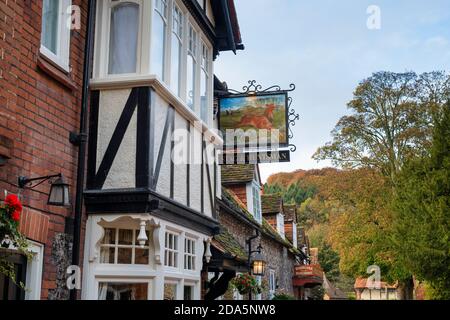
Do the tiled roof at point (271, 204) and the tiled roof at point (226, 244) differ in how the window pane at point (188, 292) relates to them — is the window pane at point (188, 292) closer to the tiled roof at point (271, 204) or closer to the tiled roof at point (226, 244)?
the tiled roof at point (226, 244)

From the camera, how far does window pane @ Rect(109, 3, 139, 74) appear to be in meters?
7.13

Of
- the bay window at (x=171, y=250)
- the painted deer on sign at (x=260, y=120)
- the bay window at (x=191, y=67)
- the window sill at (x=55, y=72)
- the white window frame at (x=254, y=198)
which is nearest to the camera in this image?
the window sill at (x=55, y=72)

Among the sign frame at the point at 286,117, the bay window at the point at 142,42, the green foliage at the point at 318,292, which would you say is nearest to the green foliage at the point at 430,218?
the sign frame at the point at 286,117

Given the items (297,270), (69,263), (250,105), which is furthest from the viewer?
(297,270)

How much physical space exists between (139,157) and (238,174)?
522 inches

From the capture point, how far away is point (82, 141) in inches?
254

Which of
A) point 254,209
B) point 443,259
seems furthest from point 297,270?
point 443,259

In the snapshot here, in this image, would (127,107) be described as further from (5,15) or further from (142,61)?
(5,15)

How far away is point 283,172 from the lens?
3445 inches

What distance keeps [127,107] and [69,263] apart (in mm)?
2017

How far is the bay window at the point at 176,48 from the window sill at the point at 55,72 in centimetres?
169

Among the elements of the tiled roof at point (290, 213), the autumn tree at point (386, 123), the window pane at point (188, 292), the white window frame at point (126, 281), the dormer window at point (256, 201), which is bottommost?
the window pane at point (188, 292)

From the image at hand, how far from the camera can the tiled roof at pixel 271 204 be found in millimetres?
25547

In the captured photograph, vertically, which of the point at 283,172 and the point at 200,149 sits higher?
the point at 283,172
